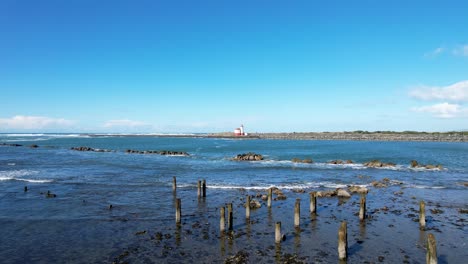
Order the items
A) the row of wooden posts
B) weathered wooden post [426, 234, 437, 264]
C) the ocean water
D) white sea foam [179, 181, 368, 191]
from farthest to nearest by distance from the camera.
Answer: white sea foam [179, 181, 368, 191] → the ocean water → the row of wooden posts → weathered wooden post [426, 234, 437, 264]

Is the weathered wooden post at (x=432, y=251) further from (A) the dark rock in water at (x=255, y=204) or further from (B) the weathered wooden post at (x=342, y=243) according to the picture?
(A) the dark rock in water at (x=255, y=204)

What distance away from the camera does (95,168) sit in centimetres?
5350

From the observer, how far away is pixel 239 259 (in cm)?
1664

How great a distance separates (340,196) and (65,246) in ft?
77.2

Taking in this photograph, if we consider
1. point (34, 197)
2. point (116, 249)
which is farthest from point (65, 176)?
point (116, 249)

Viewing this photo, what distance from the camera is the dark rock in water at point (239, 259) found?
53.5 ft

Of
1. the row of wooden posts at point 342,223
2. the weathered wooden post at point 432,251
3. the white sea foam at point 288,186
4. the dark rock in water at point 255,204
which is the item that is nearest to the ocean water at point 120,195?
the white sea foam at point 288,186

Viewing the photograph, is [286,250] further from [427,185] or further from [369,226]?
[427,185]

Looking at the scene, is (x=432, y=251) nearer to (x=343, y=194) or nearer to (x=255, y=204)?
(x=255, y=204)

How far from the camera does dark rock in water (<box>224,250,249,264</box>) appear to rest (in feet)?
53.5

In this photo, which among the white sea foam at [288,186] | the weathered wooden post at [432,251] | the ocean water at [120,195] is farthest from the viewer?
the white sea foam at [288,186]

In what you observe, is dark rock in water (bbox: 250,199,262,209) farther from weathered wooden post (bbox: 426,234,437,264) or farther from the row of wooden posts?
weathered wooden post (bbox: 426,234,437,264)

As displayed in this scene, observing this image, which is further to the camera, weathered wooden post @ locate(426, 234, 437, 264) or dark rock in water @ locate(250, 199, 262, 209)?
dark rock in water @ locate(250, 199, 262, 209)

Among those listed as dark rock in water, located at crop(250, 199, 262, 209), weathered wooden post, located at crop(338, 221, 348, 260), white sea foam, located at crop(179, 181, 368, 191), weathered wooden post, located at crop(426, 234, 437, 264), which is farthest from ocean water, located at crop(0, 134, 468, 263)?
weathered wooden post, located at crop(338, 221, 348, 260)
